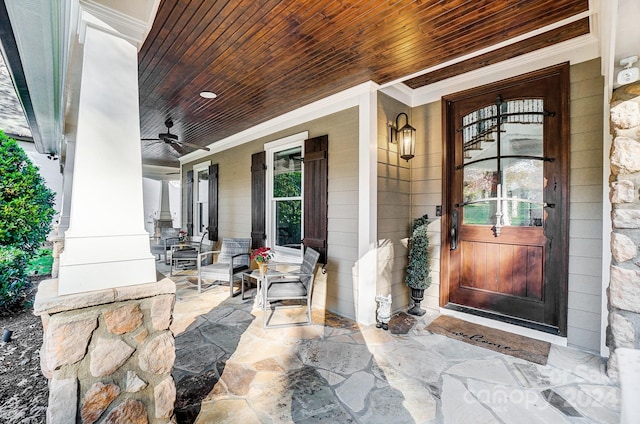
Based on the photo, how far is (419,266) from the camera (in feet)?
11.3

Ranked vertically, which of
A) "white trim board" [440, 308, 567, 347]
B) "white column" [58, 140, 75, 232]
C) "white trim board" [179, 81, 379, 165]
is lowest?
"white trim board" [440, 308, 567, 347]

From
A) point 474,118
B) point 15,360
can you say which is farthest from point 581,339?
point 15,360

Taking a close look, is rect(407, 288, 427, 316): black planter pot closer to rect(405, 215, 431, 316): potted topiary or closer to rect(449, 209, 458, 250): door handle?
rect(405, 215, 431, 316): potted topiary

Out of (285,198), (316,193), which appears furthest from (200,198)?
(316,193)

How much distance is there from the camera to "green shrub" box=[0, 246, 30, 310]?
10.6 ft

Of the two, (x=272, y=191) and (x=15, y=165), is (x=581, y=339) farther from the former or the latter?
(x=15, y=165)

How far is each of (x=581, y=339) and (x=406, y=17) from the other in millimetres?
3176

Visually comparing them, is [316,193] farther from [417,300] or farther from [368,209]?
[417,300]

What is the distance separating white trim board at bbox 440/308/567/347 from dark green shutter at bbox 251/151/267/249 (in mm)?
3028

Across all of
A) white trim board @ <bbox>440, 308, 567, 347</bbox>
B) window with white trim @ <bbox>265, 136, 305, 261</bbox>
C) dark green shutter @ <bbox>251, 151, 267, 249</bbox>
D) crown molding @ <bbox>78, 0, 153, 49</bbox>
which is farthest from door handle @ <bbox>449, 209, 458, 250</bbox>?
crown molding @ <bbox>78, 0, 153, 49</bbox>

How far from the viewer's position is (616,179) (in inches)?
82.1

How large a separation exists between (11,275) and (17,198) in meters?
1.18

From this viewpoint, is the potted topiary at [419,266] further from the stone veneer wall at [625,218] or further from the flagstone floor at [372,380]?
the stone veneer wall at [625,218]

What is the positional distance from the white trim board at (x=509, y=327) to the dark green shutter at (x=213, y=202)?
483 centimetres
